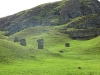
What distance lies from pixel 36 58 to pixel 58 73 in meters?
19.6

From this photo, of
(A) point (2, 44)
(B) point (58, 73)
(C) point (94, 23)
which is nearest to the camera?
(B) point (58, 73)

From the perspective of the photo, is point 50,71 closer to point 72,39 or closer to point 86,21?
point 72,39

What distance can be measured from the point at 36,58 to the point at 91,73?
21604 mm

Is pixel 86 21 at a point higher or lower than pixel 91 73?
higher

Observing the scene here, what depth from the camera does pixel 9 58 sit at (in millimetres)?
56438

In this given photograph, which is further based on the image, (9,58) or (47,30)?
(47,30)

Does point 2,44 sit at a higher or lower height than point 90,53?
higher

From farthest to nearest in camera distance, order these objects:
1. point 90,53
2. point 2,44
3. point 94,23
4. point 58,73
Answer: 1. point 94,23
2. point 90,53
3. point 2,44
4. point 58,73

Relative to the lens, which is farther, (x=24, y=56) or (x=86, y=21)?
(x=86, y=21)

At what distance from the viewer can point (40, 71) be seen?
4428 centimetres

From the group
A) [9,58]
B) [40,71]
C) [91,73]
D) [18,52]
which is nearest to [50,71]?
[40,71]

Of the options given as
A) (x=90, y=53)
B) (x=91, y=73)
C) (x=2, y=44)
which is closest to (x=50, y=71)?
(x=91, y=73)

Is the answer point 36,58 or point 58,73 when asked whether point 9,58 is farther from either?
point 58,73

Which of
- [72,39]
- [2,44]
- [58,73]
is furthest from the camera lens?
[72,39]
